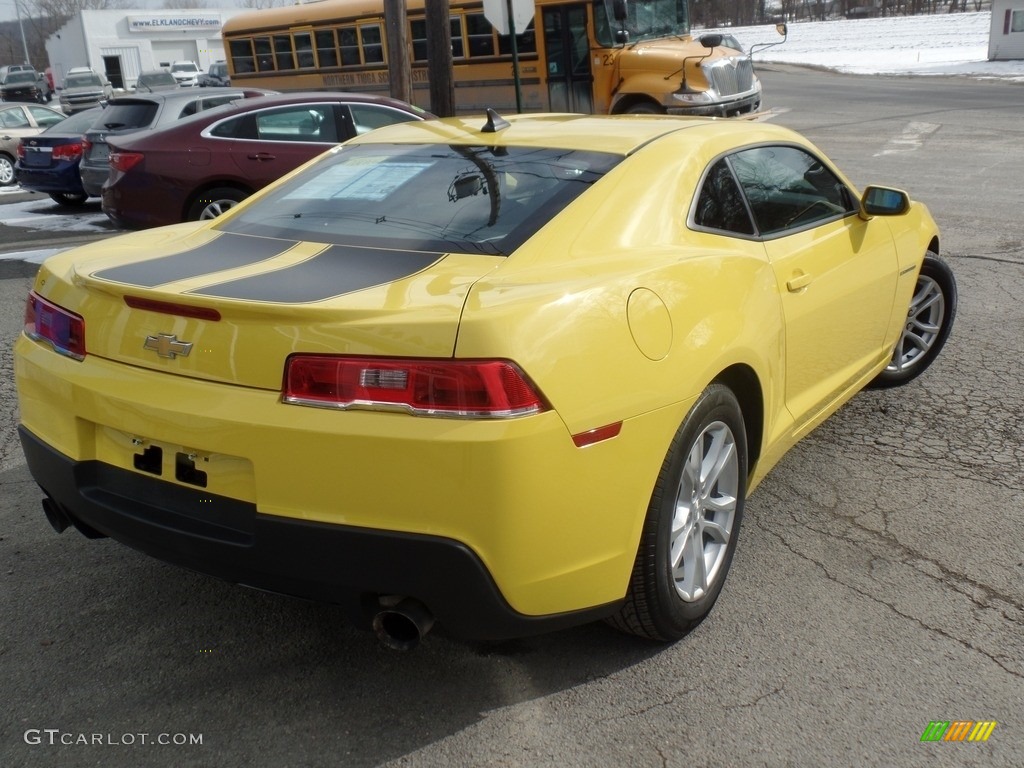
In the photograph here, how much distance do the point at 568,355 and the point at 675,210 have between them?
3.22 ft

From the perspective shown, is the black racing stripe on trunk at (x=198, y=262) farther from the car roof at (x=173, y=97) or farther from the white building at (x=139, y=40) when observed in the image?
the white building at (x=139, y=40)

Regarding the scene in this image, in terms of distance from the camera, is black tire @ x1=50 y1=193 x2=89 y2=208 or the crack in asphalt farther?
black tire @ x1=50 y1=193 x2=89 y2=208

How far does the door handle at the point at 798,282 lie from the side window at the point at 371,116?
24.9ft

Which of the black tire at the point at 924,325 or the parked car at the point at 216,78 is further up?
the parked car at the point at 216,78

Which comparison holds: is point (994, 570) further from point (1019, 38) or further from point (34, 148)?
point (1019, 38)

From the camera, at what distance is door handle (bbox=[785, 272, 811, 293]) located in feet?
11.7

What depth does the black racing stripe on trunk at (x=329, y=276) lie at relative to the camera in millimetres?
2629

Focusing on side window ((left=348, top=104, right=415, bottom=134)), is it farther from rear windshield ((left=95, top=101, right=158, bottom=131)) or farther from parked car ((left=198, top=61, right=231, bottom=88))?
parked car ((left=198, top=61, right=231, bottom=88))

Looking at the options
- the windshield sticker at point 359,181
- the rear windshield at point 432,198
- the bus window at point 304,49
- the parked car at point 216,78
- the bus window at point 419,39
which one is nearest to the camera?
the rear windshield at point 432,198

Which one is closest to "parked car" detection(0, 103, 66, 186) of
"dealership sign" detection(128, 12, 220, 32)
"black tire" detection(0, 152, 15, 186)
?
"black tire" detection(0, 152, 15, 186)

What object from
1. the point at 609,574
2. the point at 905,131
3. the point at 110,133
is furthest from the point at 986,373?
the point at 905,131

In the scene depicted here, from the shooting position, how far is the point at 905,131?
17500mm

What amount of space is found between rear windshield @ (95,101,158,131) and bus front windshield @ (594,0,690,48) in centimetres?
745

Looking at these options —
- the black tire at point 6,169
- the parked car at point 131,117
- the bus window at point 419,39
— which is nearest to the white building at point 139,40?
the black tire at point 6,169
